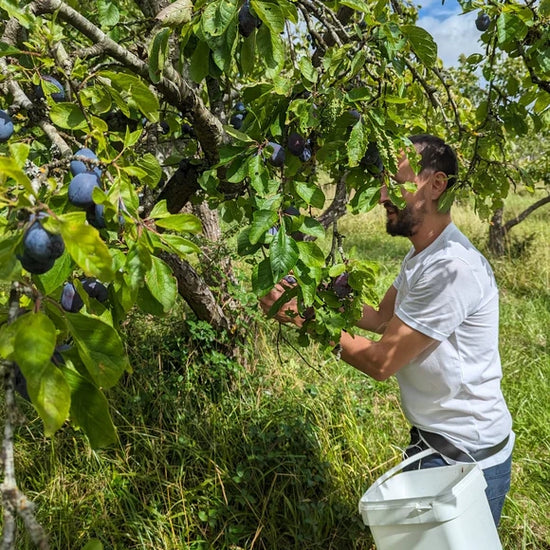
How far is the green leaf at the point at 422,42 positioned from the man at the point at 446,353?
368mm

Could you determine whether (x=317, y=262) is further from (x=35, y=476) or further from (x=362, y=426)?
(x=35, y=476)

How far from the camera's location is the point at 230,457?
2.38 metres

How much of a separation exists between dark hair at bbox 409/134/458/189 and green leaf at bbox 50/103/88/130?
1.13m

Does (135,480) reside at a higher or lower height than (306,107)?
lower

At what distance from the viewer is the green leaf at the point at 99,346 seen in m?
0.68

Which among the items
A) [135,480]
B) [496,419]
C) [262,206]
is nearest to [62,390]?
[262,206]

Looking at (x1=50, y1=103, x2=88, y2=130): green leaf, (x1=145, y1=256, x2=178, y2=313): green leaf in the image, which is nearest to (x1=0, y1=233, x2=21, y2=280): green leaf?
(x1=145, y1=256, x2=178, y2=313): green leaf

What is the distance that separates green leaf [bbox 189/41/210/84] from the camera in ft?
3.56

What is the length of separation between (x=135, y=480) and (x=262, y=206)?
A: 1.77m

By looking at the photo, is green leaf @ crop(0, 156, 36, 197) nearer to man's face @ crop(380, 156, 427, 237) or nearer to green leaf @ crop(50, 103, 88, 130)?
green leaf @ crop(50, 103, 88, 130)

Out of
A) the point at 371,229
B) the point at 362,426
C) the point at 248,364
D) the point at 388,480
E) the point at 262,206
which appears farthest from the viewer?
the point at 371,229

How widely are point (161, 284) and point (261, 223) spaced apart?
255mm

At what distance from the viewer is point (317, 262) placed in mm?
1060

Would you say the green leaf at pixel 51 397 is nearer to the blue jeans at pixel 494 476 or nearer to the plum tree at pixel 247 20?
the plum tree at pixel 247 20
